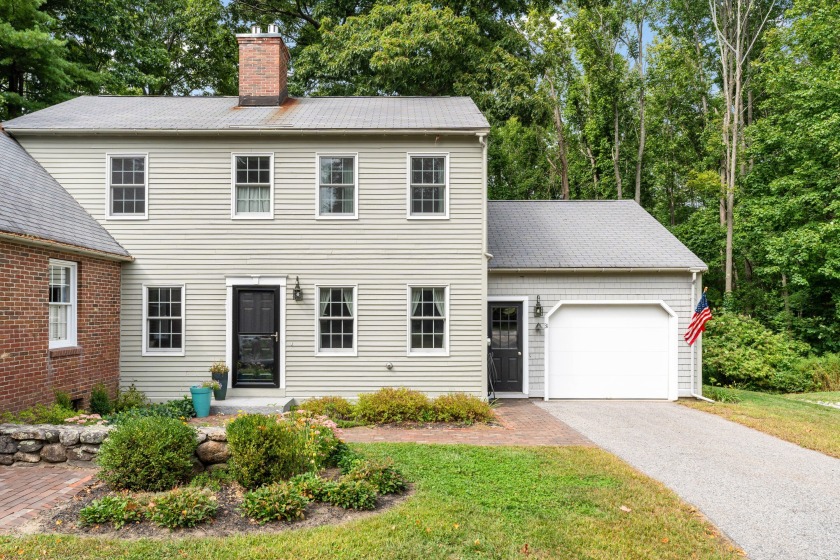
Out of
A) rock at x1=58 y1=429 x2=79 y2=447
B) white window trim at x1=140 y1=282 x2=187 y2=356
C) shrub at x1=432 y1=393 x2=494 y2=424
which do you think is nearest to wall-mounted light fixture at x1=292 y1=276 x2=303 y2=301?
white window trim at x1=140 y1=282 x2=187 y2=356

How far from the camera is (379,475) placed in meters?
5.01

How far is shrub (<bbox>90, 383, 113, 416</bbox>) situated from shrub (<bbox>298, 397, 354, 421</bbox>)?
3.48 meters

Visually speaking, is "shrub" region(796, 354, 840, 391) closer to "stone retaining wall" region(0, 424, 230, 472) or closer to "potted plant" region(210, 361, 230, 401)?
"potted plant" region(210, 361, 230, 401)

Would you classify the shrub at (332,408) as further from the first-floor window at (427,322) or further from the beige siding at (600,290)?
the beige siding at (600,290)

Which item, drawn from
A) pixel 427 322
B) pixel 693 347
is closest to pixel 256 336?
pixel 427 322

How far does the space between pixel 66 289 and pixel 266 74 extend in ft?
21.0

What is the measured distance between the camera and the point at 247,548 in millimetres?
3863

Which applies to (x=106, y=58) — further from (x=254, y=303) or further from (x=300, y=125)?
(x=254, y=303)

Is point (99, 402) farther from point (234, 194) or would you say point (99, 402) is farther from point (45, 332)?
point (234, 194)

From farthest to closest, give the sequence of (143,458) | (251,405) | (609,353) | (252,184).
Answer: (609,353) < (252,184) < (251,405) < (143,458)

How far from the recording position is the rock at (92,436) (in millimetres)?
5750

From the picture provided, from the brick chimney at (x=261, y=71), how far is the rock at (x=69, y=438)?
27.1 ft

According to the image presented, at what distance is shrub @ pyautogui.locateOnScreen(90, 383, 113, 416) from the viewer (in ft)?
28.8

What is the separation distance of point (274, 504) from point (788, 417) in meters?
9.40
